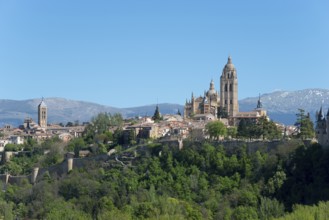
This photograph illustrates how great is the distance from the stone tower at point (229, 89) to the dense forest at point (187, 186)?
2467cm

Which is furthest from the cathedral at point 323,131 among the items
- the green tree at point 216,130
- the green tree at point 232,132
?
the green tree at point 232,132

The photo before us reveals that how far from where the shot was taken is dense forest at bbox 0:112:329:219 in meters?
54.7

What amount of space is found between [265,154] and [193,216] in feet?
36.3

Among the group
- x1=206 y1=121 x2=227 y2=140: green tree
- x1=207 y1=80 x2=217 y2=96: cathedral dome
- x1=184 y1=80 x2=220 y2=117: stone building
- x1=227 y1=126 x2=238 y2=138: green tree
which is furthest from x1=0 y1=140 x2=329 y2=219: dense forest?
x1=207 y1=80 x2=217 y2=96: cathedral dome

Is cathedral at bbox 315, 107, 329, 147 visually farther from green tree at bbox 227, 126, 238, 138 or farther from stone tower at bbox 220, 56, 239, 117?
stone tower at bbox 220, 56, 239, 117

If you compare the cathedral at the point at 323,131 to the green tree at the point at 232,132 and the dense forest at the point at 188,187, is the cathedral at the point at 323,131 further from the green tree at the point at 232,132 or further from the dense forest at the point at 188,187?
the green tree at the point at 232,132

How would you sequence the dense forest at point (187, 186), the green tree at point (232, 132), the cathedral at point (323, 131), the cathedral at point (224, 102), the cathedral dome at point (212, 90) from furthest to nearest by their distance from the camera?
the cathedral dome at point (212, 90)
the cathedral at point (224, 102)
the green tree at point (232, 132)
the cathedral at point (323, 131)
the dense forest at point (187, 186)

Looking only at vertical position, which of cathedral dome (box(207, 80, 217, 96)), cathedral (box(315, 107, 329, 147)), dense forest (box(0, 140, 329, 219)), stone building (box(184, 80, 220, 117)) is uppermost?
cathedral dome (box(207, 80, 217, 96))

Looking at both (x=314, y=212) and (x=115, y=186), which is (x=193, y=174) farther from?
(x=314, y=212)

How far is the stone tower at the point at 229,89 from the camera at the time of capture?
9654 centimetres

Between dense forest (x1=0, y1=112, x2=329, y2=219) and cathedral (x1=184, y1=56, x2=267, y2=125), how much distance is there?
23.0m

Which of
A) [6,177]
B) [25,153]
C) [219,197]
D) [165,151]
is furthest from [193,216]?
[25,153]

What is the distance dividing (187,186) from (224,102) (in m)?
36.0

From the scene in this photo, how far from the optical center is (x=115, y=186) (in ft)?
214
